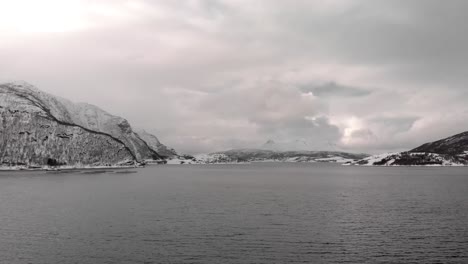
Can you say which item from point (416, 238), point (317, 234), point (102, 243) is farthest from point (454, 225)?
point (102, 243)

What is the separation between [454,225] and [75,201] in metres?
90.6

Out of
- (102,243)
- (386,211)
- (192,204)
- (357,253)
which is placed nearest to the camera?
(357,253)

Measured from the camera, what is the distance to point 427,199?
341ft

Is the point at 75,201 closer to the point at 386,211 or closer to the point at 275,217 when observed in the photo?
the point at 275,217

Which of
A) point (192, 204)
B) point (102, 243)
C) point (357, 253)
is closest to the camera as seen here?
point (357, 253)

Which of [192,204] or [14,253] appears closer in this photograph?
[14,253]

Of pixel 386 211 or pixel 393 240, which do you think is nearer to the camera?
pixel 393 240

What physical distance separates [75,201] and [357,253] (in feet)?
269

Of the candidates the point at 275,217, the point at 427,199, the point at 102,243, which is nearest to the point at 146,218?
the point at 102,243

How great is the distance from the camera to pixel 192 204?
94.1 m

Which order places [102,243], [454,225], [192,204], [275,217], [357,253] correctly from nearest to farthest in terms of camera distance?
[357,253], [102,243], [454,225], [275,217], [192,204]

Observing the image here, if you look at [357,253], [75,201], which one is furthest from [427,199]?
[75,201]

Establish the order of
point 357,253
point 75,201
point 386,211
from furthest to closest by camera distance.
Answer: point 75,201 → point 386,211 → point 357,253

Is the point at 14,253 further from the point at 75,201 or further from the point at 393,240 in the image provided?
the point at 75,201
